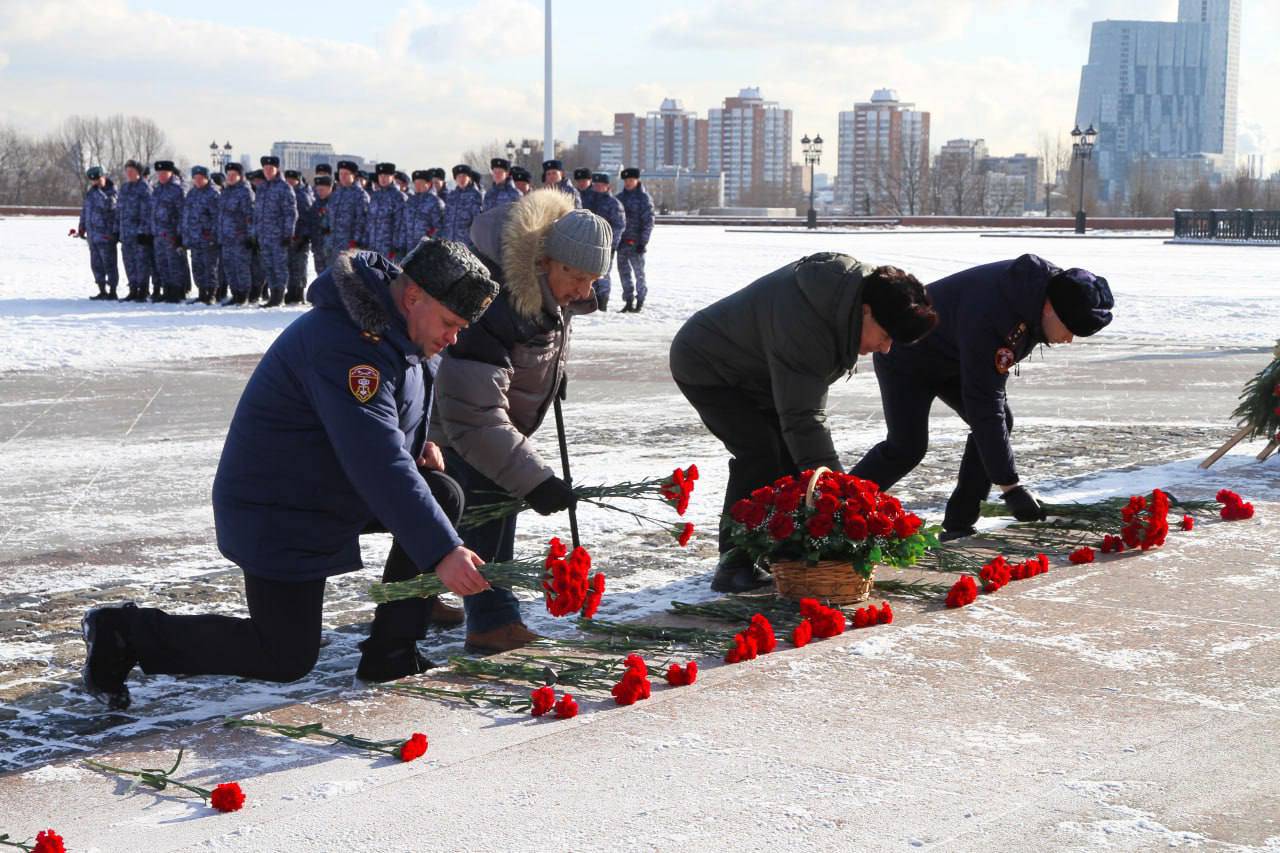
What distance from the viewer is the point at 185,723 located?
444 centimetres

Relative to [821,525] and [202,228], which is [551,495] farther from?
[202,228]

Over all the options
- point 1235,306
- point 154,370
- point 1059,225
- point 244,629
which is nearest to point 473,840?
point 244,629

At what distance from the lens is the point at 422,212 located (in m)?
20.8

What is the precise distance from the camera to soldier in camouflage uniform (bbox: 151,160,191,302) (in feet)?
72.8

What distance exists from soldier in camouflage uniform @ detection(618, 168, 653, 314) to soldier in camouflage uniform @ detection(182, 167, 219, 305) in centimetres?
573

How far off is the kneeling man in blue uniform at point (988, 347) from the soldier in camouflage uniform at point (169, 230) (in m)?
17.6

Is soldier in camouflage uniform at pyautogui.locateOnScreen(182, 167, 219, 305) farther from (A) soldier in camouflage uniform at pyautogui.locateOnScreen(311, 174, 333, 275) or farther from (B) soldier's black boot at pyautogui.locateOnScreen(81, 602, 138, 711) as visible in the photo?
(B) soldier's black boot at pyautogui.locateOnScreen(81, 602, 138, 711)

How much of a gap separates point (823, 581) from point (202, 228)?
18085mm

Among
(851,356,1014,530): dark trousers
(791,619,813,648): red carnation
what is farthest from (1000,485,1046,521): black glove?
(791,619,813,648): red carnation

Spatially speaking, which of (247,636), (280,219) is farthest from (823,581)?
(280,219)

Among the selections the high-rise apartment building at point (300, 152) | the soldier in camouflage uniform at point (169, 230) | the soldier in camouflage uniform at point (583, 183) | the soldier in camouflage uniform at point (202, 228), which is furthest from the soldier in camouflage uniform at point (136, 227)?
the high-rise apartment building at point (300, 152)

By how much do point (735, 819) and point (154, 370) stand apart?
11.9 m

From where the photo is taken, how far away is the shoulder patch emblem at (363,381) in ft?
13.6

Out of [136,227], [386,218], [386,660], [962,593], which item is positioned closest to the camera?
[386,660]
